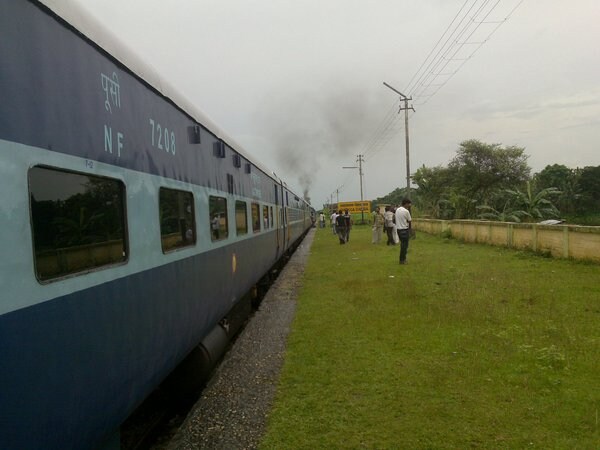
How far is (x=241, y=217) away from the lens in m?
6.74

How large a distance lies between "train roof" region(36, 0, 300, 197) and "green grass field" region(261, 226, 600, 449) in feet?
8.83

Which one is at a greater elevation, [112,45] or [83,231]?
[112,45]

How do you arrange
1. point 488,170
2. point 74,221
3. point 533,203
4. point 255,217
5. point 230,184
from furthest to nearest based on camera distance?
point 488,170
point 533,203
point 255,217
point 230,184
point 74,221

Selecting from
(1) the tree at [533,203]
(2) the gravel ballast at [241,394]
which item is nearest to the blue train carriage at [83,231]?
(2) the gravel ballast at [241,394]

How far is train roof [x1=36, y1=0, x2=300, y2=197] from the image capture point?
2228 millimetres

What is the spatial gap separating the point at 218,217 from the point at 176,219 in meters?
1.47

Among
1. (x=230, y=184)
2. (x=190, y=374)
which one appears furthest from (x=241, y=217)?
(x=190, y=374)

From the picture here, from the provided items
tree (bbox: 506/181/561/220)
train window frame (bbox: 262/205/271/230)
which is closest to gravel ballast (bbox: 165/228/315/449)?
train window frame (bbox: 262/205/271/230)

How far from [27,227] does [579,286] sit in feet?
29.0

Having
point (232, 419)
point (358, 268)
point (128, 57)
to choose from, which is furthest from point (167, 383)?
point (358, 268)

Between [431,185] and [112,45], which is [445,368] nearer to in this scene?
[112,45]

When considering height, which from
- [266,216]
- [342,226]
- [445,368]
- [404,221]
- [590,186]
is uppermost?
[590,186]

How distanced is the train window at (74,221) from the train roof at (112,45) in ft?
2.25

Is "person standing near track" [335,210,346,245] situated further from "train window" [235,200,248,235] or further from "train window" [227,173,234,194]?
"train window" [227,173,234,194]
